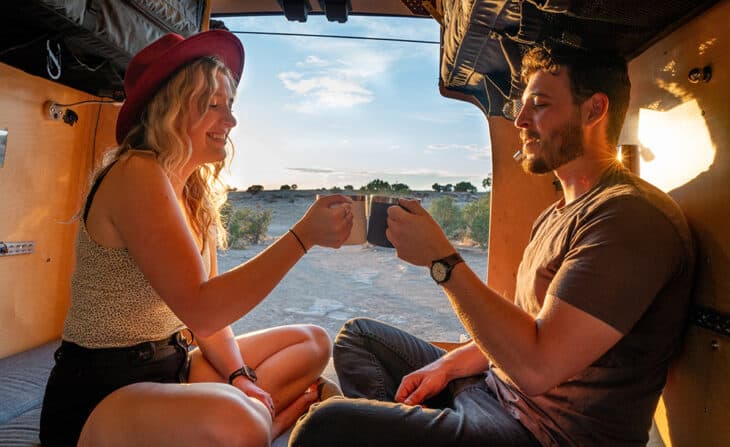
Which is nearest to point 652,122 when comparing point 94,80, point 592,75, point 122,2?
point 592,75

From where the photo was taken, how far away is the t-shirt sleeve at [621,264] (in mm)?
892

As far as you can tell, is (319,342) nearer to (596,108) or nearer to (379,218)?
(379,218)

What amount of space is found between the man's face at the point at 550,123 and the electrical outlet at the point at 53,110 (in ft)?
8.20

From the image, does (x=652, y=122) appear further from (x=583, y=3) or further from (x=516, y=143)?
(x=516, y=143)

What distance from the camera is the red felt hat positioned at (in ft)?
4.28

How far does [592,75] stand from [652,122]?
22cm

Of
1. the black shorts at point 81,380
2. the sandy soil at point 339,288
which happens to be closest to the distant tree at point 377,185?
the sandy soil at point 339,288

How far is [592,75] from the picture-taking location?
1303 mm

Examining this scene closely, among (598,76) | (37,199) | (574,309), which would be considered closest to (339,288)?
(37,199)

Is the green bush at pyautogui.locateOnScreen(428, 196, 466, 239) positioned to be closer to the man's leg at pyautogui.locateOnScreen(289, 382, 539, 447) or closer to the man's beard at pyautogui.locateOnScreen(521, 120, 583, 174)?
the man's beard at pyautogui.locateOnScreen(521, 120, 583, 174)

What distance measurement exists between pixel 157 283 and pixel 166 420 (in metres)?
0.32

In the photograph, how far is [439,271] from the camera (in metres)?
1.05

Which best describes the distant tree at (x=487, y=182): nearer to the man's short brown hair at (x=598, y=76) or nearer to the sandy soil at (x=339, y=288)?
the sandy soil at (x=339, y=288)

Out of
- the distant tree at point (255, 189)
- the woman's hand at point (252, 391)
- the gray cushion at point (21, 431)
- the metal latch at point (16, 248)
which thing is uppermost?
the distant tree at point (255, 189)
